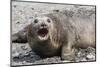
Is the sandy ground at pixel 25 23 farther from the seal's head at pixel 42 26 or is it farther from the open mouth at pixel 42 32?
the open mouth at pixel 42 32

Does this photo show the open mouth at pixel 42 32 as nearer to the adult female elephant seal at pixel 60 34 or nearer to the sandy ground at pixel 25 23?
the adult female elephant seal at pixel 60 34

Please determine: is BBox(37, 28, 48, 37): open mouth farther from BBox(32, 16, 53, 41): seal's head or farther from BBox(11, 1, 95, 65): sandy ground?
BBox(11, 1, 95, 65): sandy ground

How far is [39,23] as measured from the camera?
2480 mm

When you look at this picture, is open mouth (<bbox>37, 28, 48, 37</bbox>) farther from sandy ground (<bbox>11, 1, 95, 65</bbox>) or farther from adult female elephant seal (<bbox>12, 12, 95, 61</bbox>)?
sandy ground (<bbox>11, 1, 95, 65</bbox>)

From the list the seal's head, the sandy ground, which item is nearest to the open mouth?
the seal's head

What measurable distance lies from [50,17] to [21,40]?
0.51m

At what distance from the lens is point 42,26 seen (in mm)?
2486

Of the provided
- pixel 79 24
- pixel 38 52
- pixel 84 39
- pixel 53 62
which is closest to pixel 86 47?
pixel 84 39

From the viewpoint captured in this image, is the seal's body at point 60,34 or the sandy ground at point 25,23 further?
the seal's body at point 60,34

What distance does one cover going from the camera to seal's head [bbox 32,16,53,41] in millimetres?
2461

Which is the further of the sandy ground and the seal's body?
the seal's body

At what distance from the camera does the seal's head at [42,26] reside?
246 centimetres

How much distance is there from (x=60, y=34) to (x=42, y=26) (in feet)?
0.91

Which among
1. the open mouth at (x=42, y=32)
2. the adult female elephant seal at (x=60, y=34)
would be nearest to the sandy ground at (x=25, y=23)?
the adult female elephant seal at (x=60, y=34)
